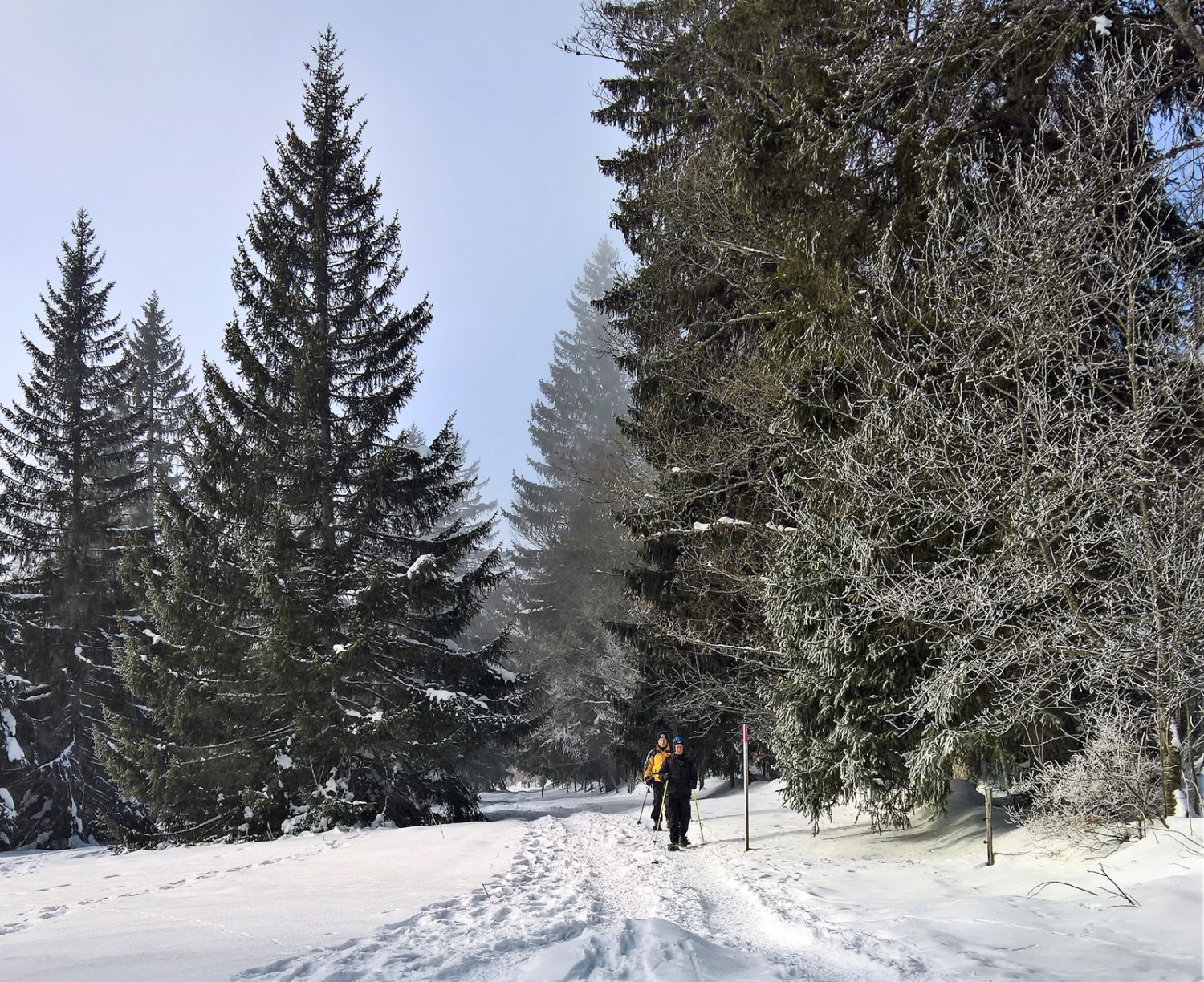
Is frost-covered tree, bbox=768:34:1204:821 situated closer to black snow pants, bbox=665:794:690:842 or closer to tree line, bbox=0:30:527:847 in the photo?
black snow pants, bbox=665:794:690:842

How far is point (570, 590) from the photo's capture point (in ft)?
103

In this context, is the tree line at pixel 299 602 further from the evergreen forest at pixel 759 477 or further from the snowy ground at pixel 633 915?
the snowy ground at pixel 633 915

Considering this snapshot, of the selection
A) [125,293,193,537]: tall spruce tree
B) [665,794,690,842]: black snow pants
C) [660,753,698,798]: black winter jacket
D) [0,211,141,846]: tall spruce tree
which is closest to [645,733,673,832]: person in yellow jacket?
[660,753,698,798]: black winter jacket

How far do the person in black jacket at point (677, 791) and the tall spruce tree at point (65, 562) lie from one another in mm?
17246

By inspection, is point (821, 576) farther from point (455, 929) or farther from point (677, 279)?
point (677, 279)

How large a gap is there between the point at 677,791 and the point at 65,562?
1976cm

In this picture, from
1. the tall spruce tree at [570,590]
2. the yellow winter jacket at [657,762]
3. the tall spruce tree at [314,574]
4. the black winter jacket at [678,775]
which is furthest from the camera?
the tall spruce tree at [570,590]

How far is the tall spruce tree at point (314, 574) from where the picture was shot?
1484cm

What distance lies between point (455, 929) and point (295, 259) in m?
16.0

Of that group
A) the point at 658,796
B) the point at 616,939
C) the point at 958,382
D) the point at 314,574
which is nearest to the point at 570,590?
the point at 314,574

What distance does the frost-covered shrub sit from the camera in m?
7.04

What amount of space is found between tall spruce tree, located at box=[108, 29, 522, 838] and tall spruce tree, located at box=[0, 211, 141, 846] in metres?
6.64

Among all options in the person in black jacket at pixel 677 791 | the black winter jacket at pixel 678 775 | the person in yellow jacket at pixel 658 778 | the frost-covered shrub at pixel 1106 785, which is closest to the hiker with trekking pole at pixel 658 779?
the person in yellow jacket at pixel 658 778

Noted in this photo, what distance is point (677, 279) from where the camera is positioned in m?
15.1
